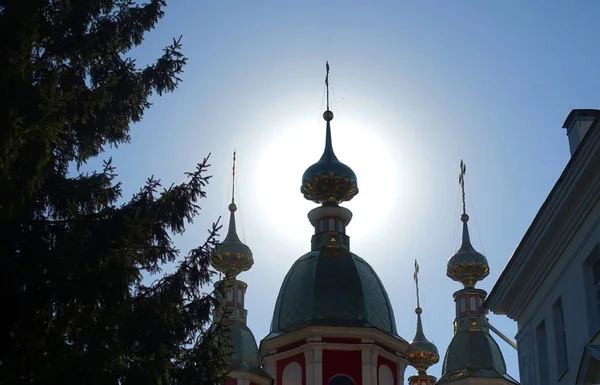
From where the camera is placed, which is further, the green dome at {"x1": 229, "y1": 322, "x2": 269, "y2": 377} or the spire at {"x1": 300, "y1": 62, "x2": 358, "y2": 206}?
the spire at {"x1": 300, "y1": 62, "x2": 358, "y2": 206}

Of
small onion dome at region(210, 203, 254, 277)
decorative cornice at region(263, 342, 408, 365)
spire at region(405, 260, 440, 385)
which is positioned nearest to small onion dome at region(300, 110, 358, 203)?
small onion dome at region(210, 203, 254, 277)

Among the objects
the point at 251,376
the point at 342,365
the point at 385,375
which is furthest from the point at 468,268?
the point at 251,376

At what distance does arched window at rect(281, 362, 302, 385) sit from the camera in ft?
96.5

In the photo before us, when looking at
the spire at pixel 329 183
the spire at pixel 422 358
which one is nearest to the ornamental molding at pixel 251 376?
the spire at pixel 329 183

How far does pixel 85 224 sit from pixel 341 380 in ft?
58.4

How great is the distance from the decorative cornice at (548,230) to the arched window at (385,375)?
12.1 metres

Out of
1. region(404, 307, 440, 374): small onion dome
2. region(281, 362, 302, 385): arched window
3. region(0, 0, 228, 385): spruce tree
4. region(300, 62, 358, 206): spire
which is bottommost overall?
region(0, 0, 228, 385): spruce tree

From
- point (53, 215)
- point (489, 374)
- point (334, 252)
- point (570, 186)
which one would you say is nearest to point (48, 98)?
point (53, 215)

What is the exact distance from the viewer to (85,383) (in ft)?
35.0

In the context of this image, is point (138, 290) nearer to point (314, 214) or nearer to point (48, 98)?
point (48, 98)

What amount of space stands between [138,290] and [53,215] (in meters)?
1.23

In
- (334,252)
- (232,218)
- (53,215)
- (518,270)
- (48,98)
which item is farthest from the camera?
(232,218)

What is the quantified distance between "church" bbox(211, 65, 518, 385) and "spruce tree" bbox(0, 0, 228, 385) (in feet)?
47.2

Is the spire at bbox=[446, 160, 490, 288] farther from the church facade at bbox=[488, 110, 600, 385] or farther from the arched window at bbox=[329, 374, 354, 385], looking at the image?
the church facade at bbox=[488, 110, 600, 385]
